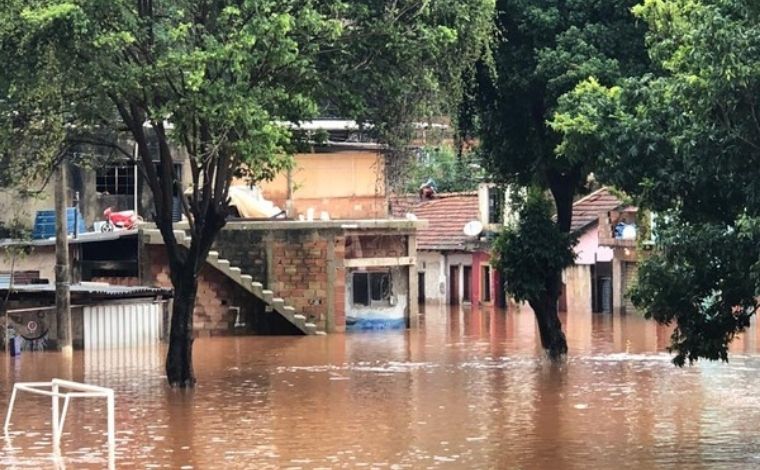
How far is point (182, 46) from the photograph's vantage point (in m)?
21.3

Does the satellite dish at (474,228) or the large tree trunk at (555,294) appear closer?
the large tree trunk at (555,294)

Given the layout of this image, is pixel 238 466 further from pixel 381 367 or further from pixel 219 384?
pixel 381 367

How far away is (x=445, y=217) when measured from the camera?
173 ft

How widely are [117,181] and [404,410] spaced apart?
2144 centimetres

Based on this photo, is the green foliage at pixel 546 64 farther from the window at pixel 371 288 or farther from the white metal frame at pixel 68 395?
the window at pixel 371 288

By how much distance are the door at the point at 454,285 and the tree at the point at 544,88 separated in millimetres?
23754

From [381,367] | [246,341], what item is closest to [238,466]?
[381,367]

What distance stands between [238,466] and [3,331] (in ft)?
55.1

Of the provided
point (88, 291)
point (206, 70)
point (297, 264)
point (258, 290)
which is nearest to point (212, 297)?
point (258, 290)

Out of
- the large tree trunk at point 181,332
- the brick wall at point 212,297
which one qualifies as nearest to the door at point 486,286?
the brick wall at point 212,297

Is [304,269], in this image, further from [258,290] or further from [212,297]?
[212,297]

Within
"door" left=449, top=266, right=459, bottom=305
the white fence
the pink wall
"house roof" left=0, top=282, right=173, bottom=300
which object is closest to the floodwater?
the white fence

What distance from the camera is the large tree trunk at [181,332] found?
22984mm

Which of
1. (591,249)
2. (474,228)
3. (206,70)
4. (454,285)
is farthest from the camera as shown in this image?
(454,285)
